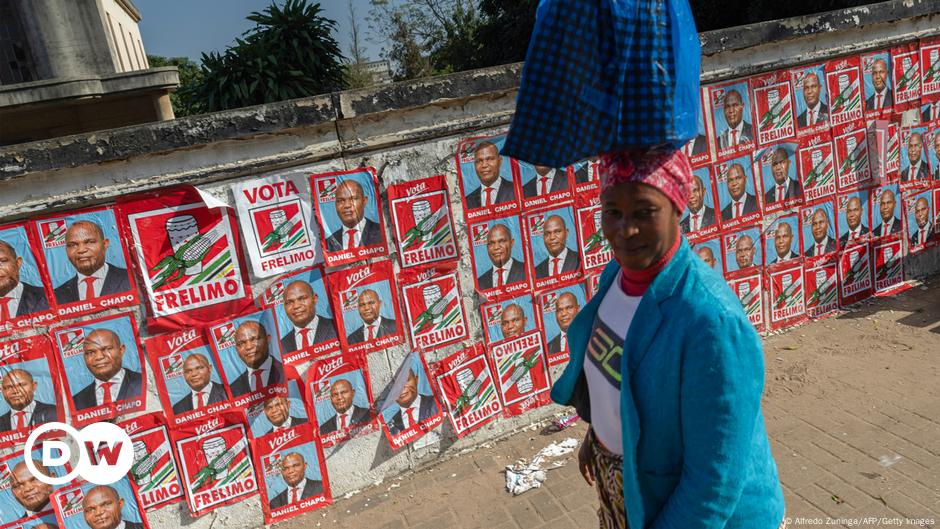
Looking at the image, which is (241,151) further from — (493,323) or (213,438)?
(493,323)

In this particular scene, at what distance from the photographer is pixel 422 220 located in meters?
3.64

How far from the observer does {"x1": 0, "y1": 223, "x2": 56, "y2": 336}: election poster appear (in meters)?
2.88

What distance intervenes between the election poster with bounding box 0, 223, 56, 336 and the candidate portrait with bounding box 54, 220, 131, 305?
0.29 feet

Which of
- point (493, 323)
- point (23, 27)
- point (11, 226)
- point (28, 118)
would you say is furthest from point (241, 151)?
point (23, 27)

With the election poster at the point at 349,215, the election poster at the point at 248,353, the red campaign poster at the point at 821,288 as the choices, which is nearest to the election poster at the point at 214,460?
the election poster at the point at 248,353

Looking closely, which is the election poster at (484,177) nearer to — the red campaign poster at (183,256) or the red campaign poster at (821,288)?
the red campaign poster at (183,256)

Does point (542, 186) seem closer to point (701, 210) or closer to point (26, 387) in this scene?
point (701, 210)

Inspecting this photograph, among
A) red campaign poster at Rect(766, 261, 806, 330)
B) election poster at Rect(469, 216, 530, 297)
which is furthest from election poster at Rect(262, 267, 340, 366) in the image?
red campaign poster at Rect(766, 261, 806, 330)

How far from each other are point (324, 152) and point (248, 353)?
1.27 m

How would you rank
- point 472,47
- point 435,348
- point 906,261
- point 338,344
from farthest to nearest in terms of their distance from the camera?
point 472,47 → point 906,261 → point 435,348 → point 338,344

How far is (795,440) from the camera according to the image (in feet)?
12.0

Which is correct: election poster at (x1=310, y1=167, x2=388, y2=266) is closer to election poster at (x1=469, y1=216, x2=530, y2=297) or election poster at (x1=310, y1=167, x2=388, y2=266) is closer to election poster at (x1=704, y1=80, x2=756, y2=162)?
election poster at (x1=469, y1=216, x2=530, y2=297)

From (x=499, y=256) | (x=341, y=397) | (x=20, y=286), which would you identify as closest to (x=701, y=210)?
(x=499, y=256)

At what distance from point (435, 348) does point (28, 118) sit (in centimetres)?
1384
